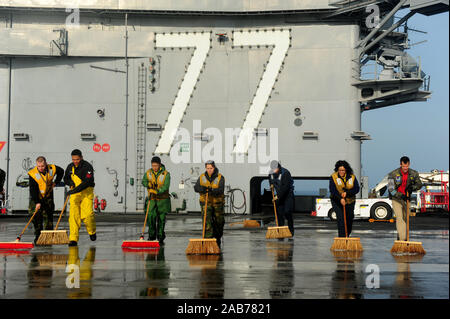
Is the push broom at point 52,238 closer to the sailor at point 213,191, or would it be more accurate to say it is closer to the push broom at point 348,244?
the sailor at point 213,191

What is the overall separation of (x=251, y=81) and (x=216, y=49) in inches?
95.0

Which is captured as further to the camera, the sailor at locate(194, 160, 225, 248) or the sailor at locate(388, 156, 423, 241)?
the sailor at locate(388, 156, 423, 241)

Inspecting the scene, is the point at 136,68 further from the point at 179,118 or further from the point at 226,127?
the point at 226,127

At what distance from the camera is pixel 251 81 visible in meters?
32.0

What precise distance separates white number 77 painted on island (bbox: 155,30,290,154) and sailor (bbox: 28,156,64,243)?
17.0 metres

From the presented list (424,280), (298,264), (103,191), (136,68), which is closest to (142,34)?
(136,68)

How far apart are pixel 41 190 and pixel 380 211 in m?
19.0

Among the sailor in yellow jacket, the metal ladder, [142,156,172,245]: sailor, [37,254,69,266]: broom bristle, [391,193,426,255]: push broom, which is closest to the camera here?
[37,254,69,266]: broom bristle

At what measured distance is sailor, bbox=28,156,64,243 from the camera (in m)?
14.9

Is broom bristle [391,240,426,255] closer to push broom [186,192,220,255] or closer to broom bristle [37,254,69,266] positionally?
push broom [186,192,220,255]

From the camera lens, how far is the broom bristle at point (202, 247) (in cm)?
1292

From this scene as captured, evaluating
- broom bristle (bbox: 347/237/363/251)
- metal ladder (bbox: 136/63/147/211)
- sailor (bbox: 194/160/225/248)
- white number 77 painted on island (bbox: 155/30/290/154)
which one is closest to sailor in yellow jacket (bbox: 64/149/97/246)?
sailor (bbox: 194/160/225/248)
